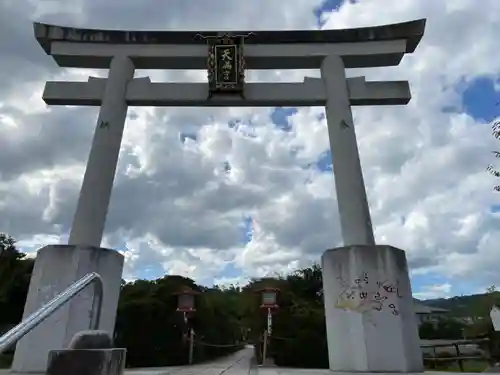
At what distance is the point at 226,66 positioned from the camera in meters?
8.28

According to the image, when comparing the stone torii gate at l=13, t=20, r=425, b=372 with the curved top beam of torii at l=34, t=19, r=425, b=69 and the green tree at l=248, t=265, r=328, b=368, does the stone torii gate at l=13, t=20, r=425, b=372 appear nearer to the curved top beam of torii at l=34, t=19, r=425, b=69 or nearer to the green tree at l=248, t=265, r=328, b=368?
the curved top beam of torii at l=34, t=19, r=425, b=69

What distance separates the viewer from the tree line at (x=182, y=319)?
44.0 ft

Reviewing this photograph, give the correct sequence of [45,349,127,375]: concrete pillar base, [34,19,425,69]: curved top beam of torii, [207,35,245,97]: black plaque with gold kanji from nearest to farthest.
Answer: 1. [45,349,127,375]: concrete pillar base
2. [207,35,245,97]: black plaque with gold kanji
3. [34,19,425,69]: curved top beam of torii

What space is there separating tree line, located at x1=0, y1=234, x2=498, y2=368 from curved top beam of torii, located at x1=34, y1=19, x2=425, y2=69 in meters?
7.82

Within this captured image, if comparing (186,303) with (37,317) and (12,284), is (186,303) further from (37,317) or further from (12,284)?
(37,317)

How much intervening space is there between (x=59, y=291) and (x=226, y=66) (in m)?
4.97

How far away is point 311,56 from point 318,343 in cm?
895

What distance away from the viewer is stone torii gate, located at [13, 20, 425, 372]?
632 centimetres

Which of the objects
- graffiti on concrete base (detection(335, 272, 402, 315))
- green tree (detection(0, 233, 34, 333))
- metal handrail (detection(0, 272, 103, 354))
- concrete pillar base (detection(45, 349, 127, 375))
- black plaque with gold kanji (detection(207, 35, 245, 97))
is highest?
black plaque with gold kanji (detection(207, 35, 245, 97))

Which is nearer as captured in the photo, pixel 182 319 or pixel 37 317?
pixel 37 317

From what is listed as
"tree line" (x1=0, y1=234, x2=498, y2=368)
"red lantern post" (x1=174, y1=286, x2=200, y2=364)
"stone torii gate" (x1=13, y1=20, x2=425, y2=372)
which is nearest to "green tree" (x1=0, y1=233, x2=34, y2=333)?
"tree line" (x1=0, y1=234, x2=498, y2=368)

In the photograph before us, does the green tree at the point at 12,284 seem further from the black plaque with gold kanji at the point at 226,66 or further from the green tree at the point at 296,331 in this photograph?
the black plaque with gold kanji at the point at 226,66

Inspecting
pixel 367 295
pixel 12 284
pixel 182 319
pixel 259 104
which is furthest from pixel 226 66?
pixel 12 284

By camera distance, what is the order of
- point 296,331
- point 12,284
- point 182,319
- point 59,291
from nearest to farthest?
point 59,291 → point 296,331 → point 182,319 → point 12,284
